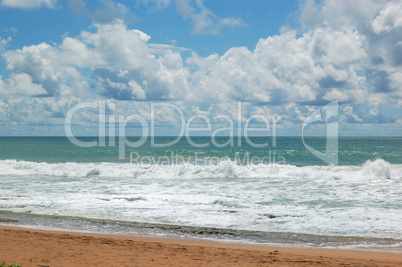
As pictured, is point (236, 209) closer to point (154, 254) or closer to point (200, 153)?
point (154, 254)

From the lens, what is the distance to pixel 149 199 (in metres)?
14.9

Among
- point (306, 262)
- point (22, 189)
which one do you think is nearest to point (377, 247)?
point (306, 262)

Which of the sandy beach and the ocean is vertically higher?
the sandy beach

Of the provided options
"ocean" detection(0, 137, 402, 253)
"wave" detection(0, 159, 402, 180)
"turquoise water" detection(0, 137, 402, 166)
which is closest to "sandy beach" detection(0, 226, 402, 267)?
"ocean" detection(0, 137, 402, 253)

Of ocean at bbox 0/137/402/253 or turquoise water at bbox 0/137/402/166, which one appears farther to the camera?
turquoise water at bbox 0/137/402/166

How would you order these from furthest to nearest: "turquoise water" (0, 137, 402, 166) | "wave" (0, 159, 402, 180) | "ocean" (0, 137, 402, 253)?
1. "turquoise water" (0, 137, 402, 166)
2. "wave" (0, 159, 402, 180)
3. "ocean" (0, 137, 402, 253)

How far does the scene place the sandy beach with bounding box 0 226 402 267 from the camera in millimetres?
6782

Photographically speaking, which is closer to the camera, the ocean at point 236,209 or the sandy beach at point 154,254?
the sandy beach at point 154,254

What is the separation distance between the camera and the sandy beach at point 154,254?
6782 mm

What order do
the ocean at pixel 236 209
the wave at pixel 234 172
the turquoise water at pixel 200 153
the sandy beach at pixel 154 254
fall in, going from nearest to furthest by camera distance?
1. the sandy beach at pixel 154 254
2. the ocean at pixel 236 209
3. the wave at pixel 234 172
4. the turquoise water at pixel 200 153

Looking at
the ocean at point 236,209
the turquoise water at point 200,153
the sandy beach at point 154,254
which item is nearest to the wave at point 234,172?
the ocean at point 236,209

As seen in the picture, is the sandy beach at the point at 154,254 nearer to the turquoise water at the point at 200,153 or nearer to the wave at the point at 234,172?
the wave at the point at 234,172

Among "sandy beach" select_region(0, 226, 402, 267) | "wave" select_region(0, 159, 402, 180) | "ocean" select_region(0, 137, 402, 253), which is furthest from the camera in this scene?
"wave" select_region(0, 159, 402, 180)

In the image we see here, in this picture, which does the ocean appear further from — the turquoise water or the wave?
the turquoise water
